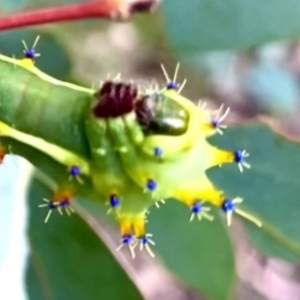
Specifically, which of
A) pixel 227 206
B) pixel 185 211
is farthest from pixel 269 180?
pixel 227 206

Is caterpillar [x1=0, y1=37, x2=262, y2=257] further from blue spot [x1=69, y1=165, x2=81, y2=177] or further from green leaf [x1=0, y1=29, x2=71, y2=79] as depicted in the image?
green leaf [x1=0, y1=29, x2=71, y2=79]

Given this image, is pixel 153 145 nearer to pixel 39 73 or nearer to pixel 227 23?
pixel 39 73

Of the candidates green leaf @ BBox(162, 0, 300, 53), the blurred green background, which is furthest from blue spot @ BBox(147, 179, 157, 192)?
green leaf @ BBox(162, 0, 300, 53)

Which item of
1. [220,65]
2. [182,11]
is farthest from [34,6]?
[220,65]

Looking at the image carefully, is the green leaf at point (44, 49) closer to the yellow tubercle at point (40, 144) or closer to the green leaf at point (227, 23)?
the green leaf at point (227, 23)

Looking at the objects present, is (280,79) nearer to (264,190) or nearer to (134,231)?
(264,190)

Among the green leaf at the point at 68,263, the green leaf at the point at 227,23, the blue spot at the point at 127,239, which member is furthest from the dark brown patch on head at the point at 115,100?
the green leaf at the point at 68,263
